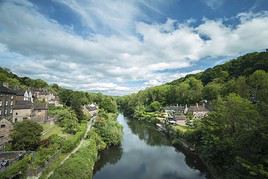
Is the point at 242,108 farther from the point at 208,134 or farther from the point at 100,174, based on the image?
the point at 100,174

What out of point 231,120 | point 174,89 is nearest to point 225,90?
point 174,89

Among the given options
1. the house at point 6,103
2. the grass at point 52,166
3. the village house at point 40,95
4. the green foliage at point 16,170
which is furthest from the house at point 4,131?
the village house at point 40,95

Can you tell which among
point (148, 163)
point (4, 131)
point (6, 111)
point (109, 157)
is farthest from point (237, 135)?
point (6, 111)

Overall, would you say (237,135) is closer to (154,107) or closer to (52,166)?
(52,166)

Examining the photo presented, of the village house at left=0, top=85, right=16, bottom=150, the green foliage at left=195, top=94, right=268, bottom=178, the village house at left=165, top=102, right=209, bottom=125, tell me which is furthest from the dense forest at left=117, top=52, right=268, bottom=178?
the village house at left=0, top=85, right=16, bottom=150

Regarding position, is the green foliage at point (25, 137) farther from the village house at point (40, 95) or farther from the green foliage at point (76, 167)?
the village house at point (40, 95)

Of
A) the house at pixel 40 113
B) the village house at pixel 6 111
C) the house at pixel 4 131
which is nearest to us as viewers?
the house at pixel 4 131

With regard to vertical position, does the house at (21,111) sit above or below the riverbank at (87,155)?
above
